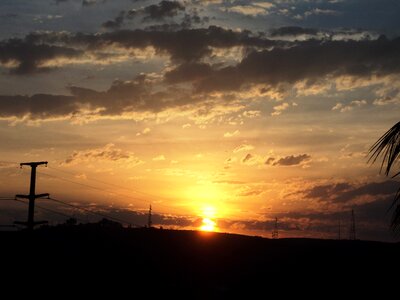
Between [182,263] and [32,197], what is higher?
[32,197]

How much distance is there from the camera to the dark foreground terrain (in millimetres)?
26500

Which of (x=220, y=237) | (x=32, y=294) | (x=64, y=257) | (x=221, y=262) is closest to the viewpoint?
(x=32, y=294)

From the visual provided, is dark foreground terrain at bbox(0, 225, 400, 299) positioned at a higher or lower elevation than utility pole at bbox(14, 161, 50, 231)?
lower

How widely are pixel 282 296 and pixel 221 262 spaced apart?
20.0 feet

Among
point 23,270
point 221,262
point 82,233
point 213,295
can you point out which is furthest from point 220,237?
point 23,270

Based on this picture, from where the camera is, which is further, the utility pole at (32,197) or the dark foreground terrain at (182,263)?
the utility pole at (32,197)

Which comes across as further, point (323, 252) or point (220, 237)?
point (220, 237)

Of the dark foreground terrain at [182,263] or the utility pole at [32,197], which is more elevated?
the utility pole at [32,197]

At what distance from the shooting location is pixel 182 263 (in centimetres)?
3131

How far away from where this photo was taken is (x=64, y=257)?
2909 centimetres

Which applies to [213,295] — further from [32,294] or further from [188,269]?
[32,294]

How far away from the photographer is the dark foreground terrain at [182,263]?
26.5 meters

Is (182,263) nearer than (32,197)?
Yes

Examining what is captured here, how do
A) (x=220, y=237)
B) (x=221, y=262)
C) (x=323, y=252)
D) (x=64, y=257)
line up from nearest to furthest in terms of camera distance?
1. (x=64, y=257)
2. (x=221, y=262)
3. (x=323, y=252)
4. (x=220, y=237)
